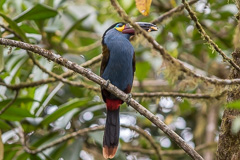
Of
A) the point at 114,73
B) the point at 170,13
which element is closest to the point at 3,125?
Result: the point at 114,73

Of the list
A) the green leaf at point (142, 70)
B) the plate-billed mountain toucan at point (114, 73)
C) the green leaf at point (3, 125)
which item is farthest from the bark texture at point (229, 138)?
the green leaf at point (142, 70)

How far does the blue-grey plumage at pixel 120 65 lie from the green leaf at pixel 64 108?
1.18 ft

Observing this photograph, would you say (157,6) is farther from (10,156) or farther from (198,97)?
(10,156)

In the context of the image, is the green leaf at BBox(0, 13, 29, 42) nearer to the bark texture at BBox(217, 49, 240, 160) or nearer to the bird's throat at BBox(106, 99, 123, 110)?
the bird's throat at BBox(106, 99, 123, 110)

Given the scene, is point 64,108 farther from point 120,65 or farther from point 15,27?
point 15,27

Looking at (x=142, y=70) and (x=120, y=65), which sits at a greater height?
(x=120, y=65)

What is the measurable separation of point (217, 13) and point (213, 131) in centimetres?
120

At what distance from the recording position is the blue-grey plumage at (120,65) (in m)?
3.22

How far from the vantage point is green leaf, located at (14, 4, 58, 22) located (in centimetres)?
338

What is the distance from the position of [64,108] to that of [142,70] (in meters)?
1.28

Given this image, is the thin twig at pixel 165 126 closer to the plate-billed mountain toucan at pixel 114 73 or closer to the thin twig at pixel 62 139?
the plate-billed mountain toucan at pixel 114 73

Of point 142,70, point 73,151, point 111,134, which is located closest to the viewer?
point 111,134

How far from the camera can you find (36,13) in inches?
138

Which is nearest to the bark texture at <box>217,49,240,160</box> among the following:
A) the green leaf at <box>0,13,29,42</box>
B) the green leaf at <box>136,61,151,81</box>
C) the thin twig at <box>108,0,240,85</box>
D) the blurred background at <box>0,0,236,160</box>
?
the thin twig at <box>108,0,240,85</box>
